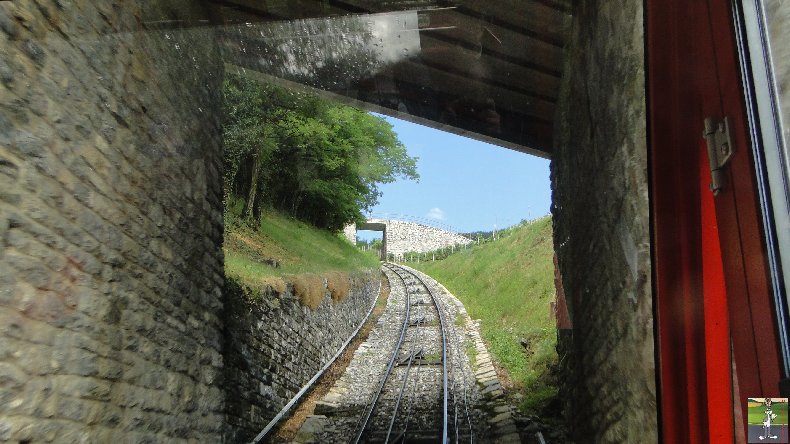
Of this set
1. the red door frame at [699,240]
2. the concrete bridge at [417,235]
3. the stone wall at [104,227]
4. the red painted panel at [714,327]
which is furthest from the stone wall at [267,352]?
the concrete bridge at [417,235]

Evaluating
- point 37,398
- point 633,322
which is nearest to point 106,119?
point 37,398

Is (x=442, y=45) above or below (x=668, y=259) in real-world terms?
above

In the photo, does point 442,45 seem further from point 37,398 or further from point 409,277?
point 409,277

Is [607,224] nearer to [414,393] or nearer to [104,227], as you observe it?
[104,227]

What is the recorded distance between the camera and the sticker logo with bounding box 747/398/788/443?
150 centimetres

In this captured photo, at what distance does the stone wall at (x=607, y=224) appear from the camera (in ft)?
10.8

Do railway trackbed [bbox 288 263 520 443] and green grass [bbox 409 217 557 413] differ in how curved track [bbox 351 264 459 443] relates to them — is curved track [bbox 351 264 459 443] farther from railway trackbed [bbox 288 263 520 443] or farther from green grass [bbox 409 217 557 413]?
green grass [bbox 409 217 557 413]

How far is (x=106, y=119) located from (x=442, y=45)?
12.3ft

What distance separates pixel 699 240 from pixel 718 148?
1.93 ft

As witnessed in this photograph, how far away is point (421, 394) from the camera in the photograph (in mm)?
10258

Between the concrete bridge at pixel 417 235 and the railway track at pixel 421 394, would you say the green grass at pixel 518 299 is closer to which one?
the railway track at pixel 421 394

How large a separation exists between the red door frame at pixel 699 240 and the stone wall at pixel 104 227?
2.91 m

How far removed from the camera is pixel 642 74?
3.17m

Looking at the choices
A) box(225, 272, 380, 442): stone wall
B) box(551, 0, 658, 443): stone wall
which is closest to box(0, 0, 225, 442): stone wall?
box(225, 272, 380, 442): stone wall
